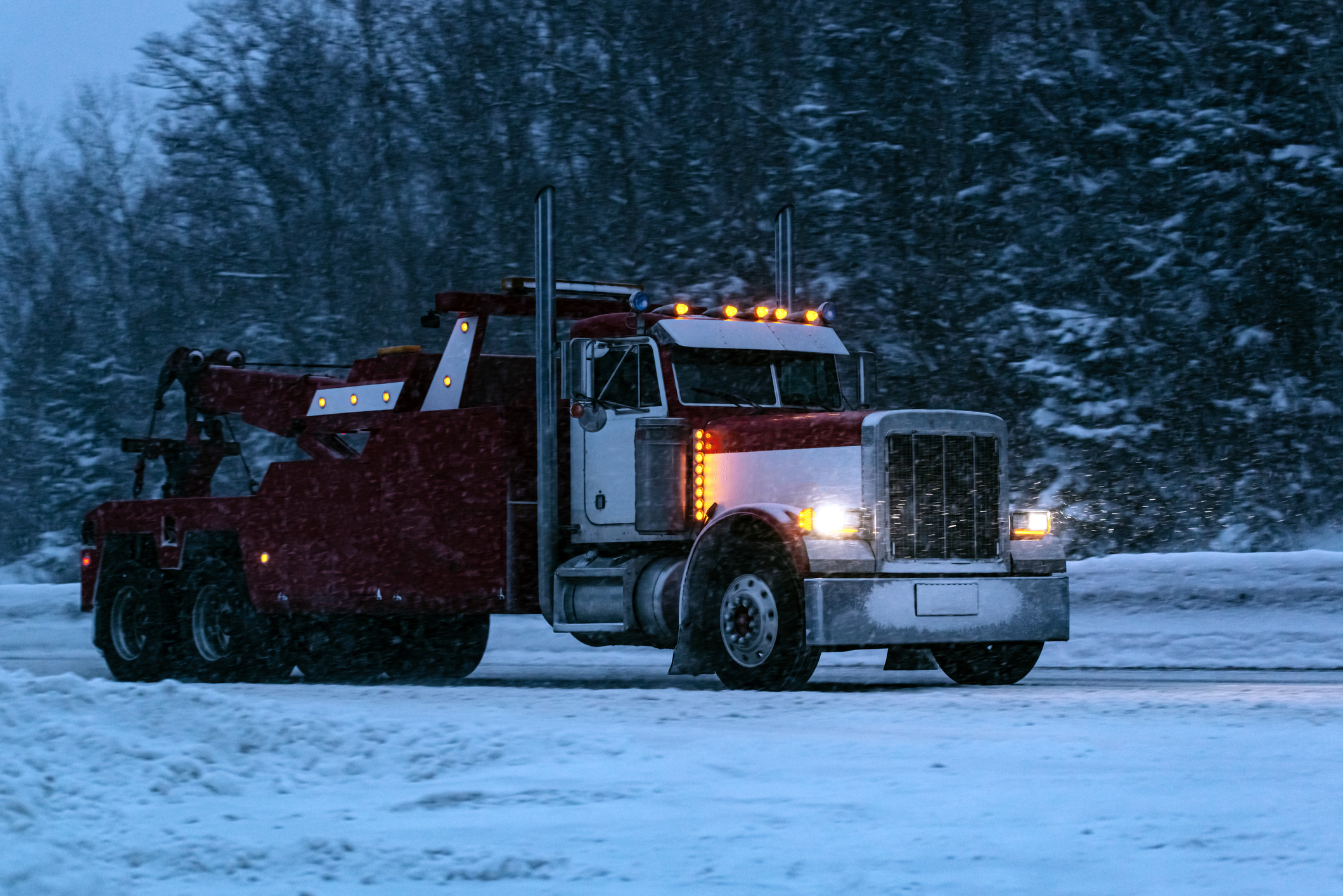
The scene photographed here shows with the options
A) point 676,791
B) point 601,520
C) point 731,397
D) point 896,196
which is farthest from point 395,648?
point 896,196

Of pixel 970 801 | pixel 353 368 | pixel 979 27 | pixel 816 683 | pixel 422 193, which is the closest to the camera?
pixel 970 801

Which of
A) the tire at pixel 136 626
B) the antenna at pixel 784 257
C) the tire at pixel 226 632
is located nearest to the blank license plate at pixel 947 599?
the antenna at pixel 784 257

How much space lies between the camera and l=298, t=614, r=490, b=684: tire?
1698 centimetres

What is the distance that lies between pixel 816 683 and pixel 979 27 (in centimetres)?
1559

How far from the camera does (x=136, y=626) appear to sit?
59.0ft

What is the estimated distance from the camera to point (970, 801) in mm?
7316

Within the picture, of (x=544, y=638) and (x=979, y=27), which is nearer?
(x=544, y=638)

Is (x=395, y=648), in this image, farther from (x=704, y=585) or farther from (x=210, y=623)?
(x=704, y=585)

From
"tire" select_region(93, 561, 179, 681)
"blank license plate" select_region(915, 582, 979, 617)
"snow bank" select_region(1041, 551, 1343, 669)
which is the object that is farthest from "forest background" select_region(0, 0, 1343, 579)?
"blank license plate" select_region(915, 582, 979, 617)

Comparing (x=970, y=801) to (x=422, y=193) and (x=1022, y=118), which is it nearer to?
(x=1022, y=118)

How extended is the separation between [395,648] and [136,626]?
2621mm

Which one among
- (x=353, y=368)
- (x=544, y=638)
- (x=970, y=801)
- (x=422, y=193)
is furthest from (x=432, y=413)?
(x=422, y=193)

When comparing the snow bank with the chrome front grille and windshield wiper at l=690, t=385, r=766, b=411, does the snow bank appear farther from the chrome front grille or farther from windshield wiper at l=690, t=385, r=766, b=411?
windshield wiper at l=690, t=385, r=766, b=411

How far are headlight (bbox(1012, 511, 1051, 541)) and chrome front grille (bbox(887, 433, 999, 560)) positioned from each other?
362 millimetres
